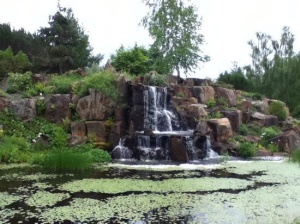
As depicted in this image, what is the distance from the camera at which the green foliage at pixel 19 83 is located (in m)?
23.4

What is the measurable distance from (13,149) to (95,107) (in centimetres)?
487

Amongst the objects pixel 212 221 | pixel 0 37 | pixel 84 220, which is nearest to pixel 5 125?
pixel 84 220

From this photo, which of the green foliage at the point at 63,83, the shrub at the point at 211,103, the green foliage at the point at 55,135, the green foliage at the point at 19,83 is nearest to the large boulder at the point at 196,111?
the shrub at the point at 211,103

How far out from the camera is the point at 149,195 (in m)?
10.5

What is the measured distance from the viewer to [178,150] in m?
17.9

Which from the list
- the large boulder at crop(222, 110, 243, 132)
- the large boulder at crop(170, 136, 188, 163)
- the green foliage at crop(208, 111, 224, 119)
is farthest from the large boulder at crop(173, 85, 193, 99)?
the large boulder at crop(170, 136, 188, 163)

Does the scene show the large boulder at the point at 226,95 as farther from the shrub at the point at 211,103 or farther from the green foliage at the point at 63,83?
the green foliage at the point at 63,83

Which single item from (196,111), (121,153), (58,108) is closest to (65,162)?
(121,153)

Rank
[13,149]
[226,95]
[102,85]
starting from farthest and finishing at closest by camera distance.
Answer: [226,95] → [102,85] → [13,149]

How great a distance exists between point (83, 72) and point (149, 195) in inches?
672

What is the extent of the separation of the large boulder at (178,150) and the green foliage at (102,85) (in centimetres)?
454

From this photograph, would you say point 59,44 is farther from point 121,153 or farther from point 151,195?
point 151,195

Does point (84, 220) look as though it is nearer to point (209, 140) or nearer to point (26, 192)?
point (26, 192)

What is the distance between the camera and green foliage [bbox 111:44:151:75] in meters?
28.5
